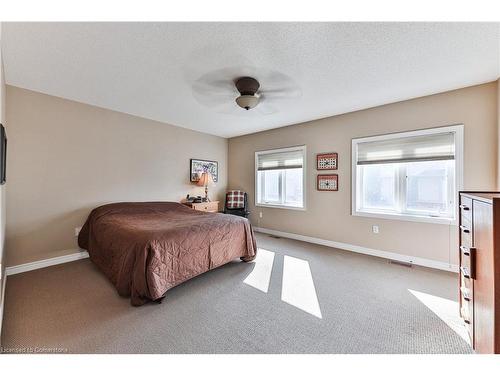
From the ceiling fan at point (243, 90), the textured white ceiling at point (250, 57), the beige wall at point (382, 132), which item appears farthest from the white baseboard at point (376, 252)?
the ceiling fan at point (243, 90)

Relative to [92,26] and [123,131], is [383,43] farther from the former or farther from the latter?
[123,131]

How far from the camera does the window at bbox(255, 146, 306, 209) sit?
4.33 m

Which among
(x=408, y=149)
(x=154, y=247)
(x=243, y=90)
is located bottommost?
(x=154, y=247)

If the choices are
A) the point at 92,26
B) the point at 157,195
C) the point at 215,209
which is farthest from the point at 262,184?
the point at 92,26

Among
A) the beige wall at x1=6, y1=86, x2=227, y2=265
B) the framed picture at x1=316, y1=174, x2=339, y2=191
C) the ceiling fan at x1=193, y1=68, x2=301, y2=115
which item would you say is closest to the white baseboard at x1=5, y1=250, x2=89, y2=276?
the beige wall at x1=6, y1=86, x2=227, y2=265

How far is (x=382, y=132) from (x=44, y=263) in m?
5.26

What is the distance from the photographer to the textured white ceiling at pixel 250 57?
1.66 m

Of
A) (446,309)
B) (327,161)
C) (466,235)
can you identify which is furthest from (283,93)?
(446,309)

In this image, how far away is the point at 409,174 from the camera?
3096 mm

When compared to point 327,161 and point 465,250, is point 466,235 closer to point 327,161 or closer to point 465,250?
point 465,250

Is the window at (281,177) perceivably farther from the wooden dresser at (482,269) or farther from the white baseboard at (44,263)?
the white baseboard at (44,263)

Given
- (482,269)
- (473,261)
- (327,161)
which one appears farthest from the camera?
(327,161)

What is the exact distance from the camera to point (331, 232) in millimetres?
3807

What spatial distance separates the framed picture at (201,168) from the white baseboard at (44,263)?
232 centimetres
